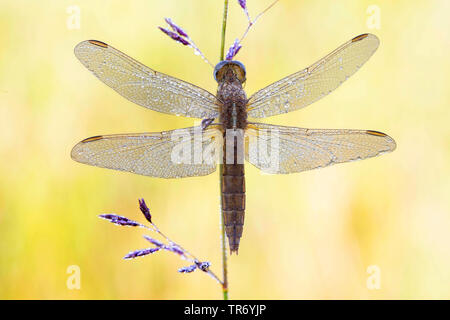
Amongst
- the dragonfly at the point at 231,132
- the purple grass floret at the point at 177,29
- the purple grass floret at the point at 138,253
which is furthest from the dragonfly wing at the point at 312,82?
Answer: the purple grass floret at the point at 138,253

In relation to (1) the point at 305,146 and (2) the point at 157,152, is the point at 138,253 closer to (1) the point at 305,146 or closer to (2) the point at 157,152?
(2) the point at 157,152

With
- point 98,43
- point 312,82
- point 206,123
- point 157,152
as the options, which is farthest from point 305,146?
point 98,43

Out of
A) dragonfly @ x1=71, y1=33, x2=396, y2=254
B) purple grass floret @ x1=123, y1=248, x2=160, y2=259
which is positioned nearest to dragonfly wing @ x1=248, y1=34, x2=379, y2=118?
dragonfly @ x1=71, y1=33, x2=396, y2=254

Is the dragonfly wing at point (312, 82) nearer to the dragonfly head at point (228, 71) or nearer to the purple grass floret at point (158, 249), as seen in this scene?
the dragonfly head at point (228, 71)

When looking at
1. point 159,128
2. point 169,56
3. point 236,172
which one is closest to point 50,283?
point 159,128

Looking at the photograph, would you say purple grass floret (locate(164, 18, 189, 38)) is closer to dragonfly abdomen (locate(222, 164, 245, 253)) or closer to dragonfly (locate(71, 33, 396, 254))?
dragonfly (locate(71, 33, 396, 254))
